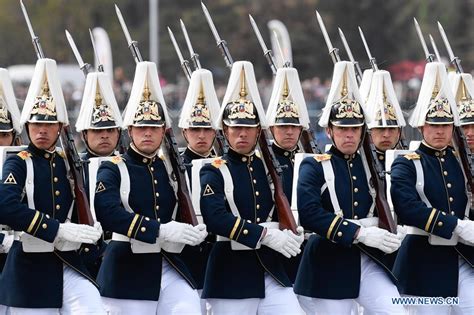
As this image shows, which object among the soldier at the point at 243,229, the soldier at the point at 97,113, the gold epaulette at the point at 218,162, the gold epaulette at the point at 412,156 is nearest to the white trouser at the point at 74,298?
the soldier at the point at 97,113

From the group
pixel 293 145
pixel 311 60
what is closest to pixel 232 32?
pixel 311 60

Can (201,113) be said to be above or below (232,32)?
below

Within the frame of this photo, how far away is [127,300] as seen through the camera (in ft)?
44.1

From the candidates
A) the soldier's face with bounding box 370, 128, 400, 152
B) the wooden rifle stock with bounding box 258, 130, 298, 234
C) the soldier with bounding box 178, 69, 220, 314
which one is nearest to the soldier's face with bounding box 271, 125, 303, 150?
the soldier with bounding box 178, 69, 220, 314

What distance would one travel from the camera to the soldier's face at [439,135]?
14.4 metres

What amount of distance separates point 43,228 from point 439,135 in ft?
11.9

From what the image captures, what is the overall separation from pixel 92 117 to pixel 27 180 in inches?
49.0

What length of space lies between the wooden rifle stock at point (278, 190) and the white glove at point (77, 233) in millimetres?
1624

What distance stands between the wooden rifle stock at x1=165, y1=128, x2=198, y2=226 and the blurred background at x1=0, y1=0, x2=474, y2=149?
133 feet

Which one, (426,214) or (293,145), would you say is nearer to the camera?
(426,214)

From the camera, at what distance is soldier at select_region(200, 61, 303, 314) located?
13.4 metres

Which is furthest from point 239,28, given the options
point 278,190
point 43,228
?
point 43,228

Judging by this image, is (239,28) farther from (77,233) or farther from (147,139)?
(77,233)

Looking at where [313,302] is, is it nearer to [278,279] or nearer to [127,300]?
[278,279]
